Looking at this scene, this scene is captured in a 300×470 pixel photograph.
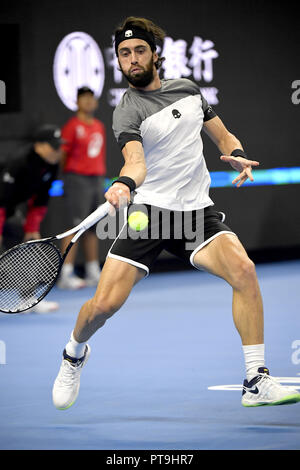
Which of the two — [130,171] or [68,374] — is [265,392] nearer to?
[68,374]

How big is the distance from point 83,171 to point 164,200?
194 inches

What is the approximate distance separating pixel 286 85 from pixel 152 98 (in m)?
7.13

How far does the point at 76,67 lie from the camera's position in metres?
10.0

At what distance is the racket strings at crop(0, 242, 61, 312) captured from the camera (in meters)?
4.61

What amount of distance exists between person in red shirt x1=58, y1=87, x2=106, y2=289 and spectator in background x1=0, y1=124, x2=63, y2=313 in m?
0.89

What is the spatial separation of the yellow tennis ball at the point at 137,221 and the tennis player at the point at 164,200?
0.06m

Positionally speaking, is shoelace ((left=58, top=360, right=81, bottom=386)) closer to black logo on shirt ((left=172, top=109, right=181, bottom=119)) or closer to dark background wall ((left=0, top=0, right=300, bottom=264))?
black logo on shirt ((left=172, top=109, right=181, bottom=119))

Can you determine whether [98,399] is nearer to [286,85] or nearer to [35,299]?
[35,299]

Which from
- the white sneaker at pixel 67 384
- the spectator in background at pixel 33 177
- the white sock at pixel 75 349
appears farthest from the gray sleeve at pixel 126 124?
the spectator in background at pixel 33 177

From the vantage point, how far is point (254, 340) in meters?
4.50

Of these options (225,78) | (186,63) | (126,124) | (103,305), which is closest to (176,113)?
(126,124)

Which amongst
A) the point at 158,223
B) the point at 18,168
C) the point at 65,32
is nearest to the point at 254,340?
the point at 158,223

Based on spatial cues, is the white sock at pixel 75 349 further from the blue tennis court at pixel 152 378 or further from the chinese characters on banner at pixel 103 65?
the chinese characters on banner at pixel 103 65

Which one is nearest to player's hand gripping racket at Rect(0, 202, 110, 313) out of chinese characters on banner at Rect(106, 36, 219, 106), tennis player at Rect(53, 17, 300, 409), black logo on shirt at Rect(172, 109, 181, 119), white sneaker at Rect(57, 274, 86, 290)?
tennis player at Rect(53, 17, 300, 409)
